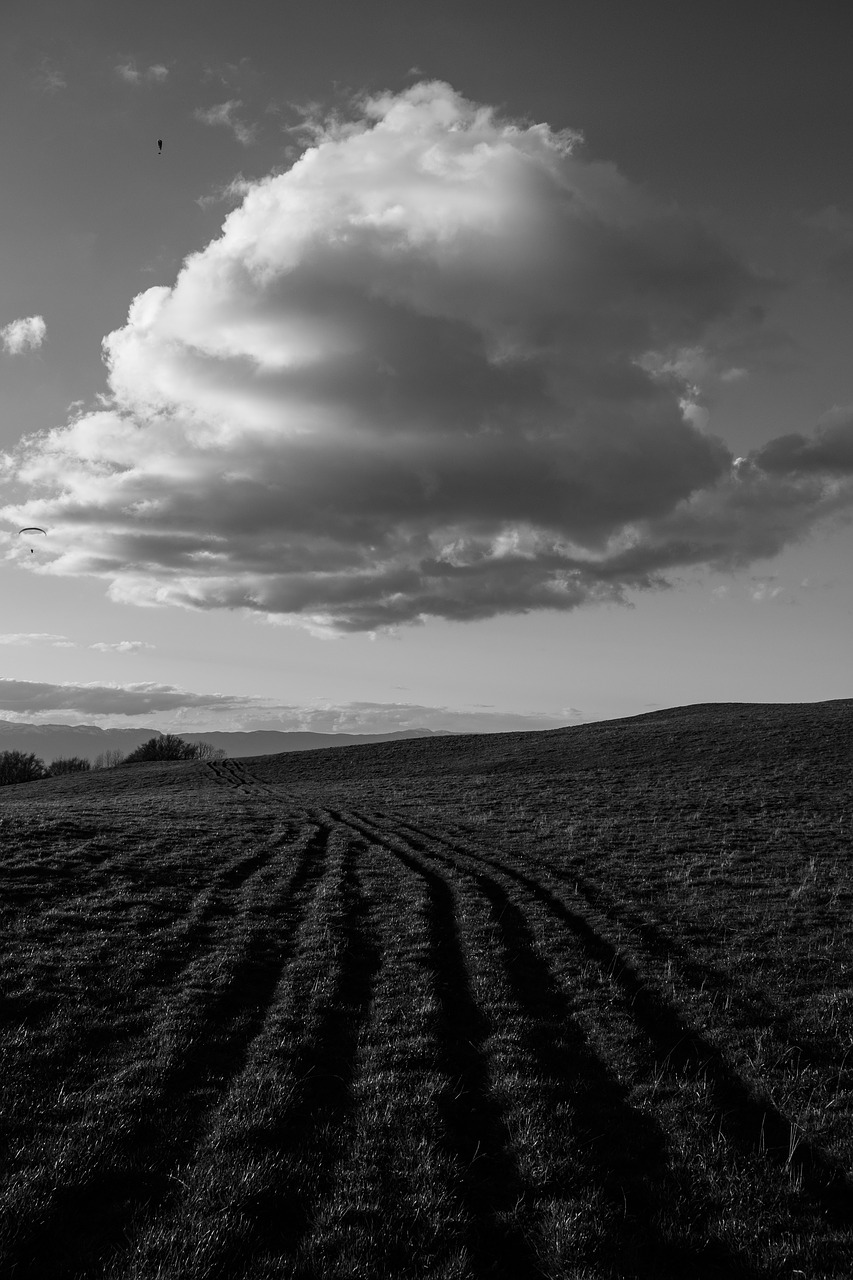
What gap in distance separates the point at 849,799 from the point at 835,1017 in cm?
3789

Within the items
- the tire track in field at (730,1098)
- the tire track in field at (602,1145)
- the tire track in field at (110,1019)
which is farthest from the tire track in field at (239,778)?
the tire track in field at (602,1145)

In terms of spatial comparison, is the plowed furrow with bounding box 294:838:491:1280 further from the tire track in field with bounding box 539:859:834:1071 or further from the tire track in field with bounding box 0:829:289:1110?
the tire track in field with bounding box 539:859:834:1071

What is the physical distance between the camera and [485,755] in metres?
89.4

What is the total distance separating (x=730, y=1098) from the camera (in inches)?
410

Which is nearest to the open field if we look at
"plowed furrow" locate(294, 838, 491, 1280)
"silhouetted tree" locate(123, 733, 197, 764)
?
"plowed furrow" locate(294, 838, 491, 1280)

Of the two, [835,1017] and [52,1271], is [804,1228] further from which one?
[52,1271]

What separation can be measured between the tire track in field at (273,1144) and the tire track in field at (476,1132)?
5.01ft

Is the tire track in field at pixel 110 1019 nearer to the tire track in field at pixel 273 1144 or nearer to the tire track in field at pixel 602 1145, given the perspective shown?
the tire track in field at pixel 273 1144

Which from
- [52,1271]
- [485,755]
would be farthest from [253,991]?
[485,755]

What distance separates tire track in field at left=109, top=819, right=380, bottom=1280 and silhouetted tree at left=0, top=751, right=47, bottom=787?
437ft

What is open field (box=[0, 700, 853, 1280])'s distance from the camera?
7.34 m

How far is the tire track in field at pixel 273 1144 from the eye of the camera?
6984 mm

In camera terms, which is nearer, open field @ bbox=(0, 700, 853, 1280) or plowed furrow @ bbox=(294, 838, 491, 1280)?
plowed furrow @ bbox=(294, 838, 491, 1280)

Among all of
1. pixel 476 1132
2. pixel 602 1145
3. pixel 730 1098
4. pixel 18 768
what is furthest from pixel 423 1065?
pixel 18 768
